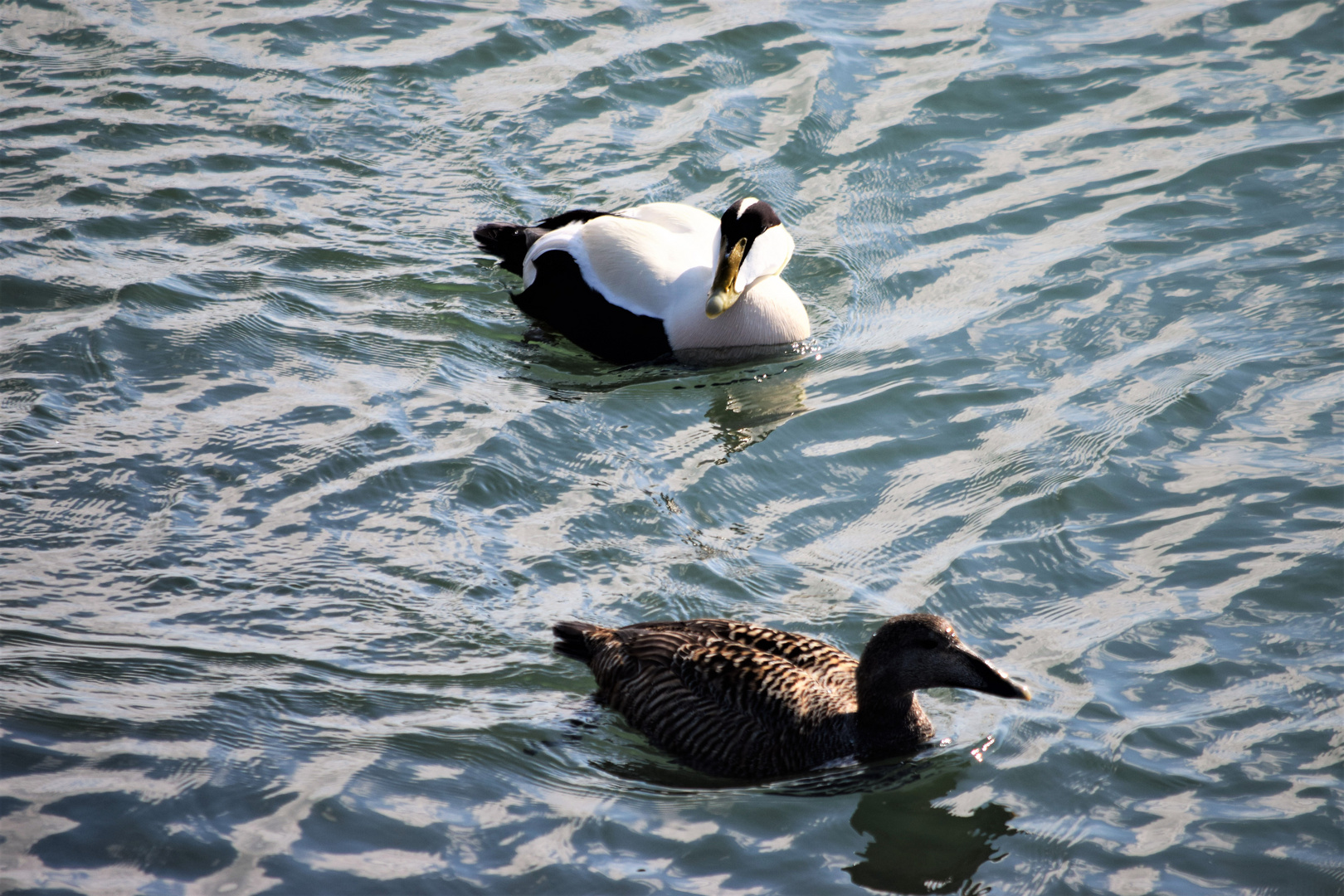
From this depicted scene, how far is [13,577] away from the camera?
4.75 metres

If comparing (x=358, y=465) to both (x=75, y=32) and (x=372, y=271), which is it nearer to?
(x=372, y=271)

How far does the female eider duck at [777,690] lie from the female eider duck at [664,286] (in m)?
2.62

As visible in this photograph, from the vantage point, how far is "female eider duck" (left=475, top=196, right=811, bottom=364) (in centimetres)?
675

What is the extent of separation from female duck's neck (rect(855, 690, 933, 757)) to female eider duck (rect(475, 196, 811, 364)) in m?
2.87

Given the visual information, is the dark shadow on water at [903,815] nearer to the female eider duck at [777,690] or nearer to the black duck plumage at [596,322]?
the female eider duck at [777,690]

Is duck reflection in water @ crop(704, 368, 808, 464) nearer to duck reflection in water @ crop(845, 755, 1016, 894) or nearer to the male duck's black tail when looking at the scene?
the male duck's black tail

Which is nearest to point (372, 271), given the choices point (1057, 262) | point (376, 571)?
point (376, 571)

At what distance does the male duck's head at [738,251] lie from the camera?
21.9 ft

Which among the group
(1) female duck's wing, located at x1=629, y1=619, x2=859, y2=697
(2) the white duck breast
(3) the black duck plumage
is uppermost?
(2) the white duck breast

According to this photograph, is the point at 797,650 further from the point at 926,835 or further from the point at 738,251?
the point at 738,251

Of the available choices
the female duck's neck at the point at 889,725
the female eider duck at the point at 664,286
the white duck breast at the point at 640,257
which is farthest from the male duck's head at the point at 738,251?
the female duck's neck at the point at 889,725

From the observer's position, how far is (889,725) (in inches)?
168

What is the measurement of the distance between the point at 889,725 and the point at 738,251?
313 centimetres

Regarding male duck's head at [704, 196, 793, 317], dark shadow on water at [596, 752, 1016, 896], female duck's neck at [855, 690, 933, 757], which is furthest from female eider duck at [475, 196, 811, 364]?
dark shadow on water at [596, 752, 1016, 896]
